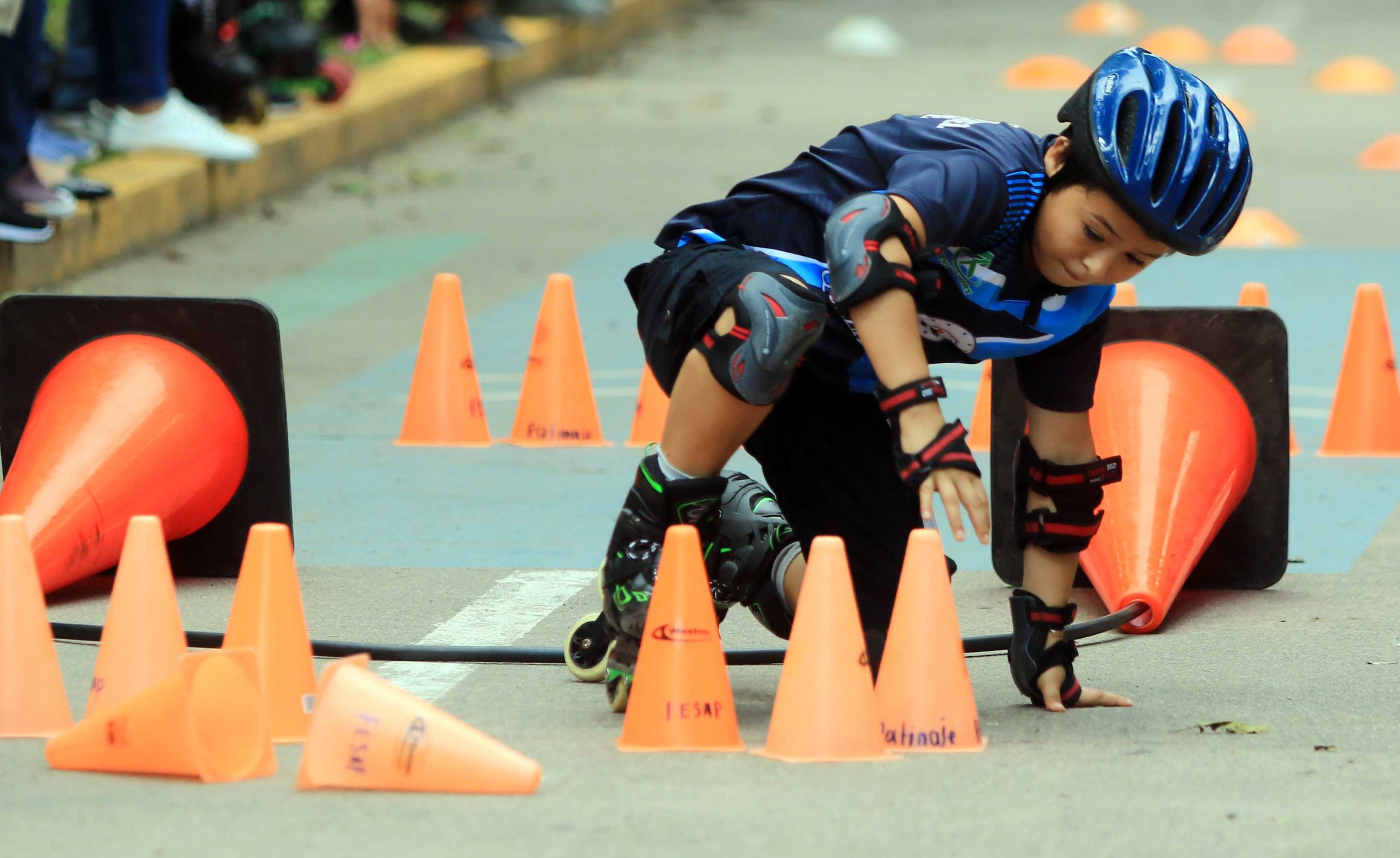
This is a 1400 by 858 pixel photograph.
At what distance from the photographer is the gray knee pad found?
Answer: 3.98 m

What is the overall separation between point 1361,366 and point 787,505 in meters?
3.27

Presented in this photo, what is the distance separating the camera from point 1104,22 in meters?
21.0

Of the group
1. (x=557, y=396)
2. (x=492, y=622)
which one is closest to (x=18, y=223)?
(x=557, y=396)

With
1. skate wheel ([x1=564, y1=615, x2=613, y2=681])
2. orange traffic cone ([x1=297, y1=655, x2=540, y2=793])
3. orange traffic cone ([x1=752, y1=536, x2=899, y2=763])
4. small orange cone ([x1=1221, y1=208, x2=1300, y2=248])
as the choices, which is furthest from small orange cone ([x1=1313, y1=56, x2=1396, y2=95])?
orange traffic cone ([x1=297, y1=655, x2=540, y2=793])

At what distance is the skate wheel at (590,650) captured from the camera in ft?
14.8

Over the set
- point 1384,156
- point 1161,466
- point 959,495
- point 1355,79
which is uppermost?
point 959,495

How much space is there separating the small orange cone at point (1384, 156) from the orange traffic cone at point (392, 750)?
11403mm

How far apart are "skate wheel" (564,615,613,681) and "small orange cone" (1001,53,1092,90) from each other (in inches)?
512

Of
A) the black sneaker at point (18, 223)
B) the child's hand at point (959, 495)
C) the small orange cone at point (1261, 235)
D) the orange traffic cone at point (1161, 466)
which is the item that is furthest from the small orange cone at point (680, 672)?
the small orange cone at point (1261, 235)

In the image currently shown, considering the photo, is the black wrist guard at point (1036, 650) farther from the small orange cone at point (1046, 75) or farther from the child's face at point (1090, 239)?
the small orange cone at point (1046, 75)

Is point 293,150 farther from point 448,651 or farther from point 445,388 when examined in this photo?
point 448,651

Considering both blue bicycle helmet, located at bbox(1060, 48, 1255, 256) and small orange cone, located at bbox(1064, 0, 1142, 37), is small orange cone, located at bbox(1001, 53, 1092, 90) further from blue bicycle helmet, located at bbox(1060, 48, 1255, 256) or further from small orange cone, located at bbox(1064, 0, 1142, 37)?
blue bicycle helmet, located at bbox(1060, 48, 1255, 256)

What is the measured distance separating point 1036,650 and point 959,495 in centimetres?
76

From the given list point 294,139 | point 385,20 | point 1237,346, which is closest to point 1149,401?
point 1237,346
